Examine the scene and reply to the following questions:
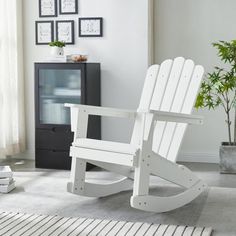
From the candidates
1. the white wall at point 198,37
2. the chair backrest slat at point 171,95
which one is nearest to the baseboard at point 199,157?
the white wall at point 198,37

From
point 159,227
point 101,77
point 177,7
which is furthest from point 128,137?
point 159,227

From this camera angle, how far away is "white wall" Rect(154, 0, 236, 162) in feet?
16.6

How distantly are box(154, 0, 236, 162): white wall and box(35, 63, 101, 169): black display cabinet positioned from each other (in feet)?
2.44

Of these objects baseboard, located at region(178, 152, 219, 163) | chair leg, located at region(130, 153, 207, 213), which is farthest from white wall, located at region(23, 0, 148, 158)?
chair leg, located at region(130, 153, 207, 213)

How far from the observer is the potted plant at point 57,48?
193 inches

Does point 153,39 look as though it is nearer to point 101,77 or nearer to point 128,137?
point 101,77

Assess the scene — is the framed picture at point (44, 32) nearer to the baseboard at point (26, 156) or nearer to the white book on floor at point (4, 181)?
the baseboard at point (26, 156)

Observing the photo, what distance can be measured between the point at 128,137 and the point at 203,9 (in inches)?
54.0

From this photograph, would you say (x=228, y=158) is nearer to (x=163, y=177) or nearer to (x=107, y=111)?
(x=163, y=177)

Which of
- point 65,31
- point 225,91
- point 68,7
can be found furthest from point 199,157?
point 68,7

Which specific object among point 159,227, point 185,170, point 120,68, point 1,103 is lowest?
point 159,227

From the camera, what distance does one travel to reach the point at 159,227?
3230mm

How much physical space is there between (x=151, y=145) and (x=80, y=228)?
0.67 m

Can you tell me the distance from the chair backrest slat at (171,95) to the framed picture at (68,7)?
1.26 metres
